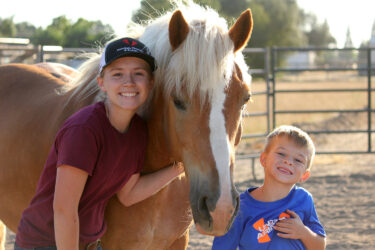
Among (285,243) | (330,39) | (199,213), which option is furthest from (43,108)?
(330,39)

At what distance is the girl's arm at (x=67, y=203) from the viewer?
193cm

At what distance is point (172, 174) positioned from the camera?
7.79 feet

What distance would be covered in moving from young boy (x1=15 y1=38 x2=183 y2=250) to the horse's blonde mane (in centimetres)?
9

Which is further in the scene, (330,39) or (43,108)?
(330,39)

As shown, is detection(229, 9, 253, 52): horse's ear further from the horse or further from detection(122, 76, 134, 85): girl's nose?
the horse

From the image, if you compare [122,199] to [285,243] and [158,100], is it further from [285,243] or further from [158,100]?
[285,243]

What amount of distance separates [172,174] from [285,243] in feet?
2.14

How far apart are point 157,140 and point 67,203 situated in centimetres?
63

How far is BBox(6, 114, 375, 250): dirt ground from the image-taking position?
191 inches

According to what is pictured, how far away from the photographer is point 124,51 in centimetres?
210

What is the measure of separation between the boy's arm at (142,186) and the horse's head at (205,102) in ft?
0.54

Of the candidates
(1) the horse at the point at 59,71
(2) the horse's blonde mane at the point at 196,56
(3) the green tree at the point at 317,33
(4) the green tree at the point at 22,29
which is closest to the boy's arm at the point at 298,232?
(2) the horse's blonde mane at the point at 196,56

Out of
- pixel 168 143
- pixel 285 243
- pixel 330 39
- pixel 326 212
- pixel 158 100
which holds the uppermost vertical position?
pixel 330 39

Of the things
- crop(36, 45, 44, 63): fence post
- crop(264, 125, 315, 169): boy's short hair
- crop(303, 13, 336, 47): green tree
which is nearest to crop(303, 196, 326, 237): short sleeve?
crop(264, 125, 315, 169): boy's short hair
